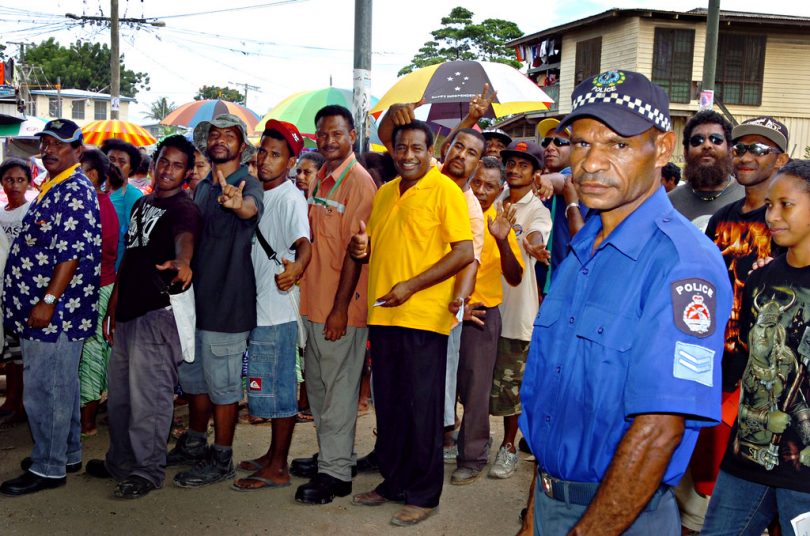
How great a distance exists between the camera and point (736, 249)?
3557 mm

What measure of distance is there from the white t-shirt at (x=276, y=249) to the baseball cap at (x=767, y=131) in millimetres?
2448

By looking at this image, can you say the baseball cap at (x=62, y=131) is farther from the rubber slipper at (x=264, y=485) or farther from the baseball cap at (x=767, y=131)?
the baseball cap at (x=767, y=131)

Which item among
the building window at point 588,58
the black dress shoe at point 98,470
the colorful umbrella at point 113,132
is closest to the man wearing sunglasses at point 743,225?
the black dress shoe at point 98,470

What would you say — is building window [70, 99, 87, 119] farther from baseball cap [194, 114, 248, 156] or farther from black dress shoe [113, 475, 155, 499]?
black dress shoe [113, 475, 155, 499]

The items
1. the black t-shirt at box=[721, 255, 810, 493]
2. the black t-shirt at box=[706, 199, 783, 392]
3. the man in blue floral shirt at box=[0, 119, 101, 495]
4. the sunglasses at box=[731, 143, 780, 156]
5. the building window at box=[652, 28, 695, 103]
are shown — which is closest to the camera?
the black t-shirt at box=[721, 255, 810, 493]

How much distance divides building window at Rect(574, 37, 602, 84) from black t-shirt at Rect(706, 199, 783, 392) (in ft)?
68.7

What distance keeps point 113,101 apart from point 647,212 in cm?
1916

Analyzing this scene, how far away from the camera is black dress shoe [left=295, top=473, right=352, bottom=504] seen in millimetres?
4410

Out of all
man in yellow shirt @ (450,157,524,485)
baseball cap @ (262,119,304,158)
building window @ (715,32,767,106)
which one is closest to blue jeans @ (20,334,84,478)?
baseball cap @ (262,119,304,158)

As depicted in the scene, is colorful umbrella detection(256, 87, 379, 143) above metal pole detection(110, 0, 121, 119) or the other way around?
the other way around

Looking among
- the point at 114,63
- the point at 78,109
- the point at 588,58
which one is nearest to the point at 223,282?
the point at 114,63

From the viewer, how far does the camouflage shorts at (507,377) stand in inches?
199

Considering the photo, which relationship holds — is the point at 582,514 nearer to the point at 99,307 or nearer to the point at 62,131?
the point at 62,131

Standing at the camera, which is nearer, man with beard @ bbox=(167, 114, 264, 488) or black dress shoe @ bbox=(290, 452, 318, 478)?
man with beard @ bbox=(167, 114, 264, 488)
